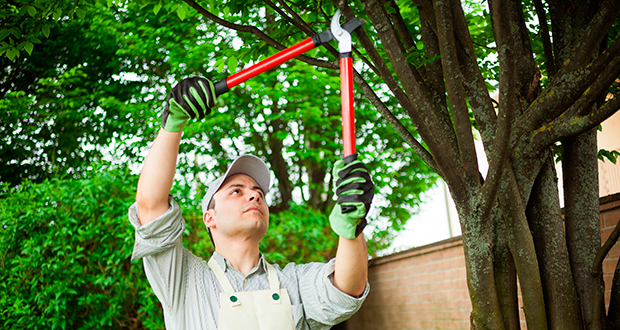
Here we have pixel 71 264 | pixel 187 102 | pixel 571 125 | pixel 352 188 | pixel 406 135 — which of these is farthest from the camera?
pixel 71 264

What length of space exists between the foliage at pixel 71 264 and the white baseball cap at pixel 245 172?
3105mm

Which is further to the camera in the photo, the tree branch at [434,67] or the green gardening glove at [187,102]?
the tree branch at [434,67]

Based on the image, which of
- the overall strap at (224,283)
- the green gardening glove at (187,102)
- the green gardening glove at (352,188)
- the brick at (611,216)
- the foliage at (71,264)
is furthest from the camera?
the foliage at (71,264)

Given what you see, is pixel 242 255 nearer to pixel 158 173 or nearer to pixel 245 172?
pixel 245 172

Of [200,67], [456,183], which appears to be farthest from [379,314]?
[200,67]

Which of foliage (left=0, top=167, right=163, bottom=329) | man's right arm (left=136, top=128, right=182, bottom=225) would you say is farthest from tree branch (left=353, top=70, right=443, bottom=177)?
foliage (left=0, top=167, right=163, bottom=329)

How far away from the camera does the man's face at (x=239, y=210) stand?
2.19 m

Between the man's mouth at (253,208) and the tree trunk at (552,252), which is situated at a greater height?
the man's mouth at (253,208)

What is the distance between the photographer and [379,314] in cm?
531

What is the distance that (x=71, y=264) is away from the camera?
5.22 metres

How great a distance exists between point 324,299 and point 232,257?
48cm

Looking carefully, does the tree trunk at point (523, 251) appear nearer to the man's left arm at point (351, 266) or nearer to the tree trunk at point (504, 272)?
the tree trunk at point (504, 272)

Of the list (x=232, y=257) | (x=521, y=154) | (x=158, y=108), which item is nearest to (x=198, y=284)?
(x=232, y=257)

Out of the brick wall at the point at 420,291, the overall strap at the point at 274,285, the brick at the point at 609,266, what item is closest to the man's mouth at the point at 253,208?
the overall strap at the point at 274,285
